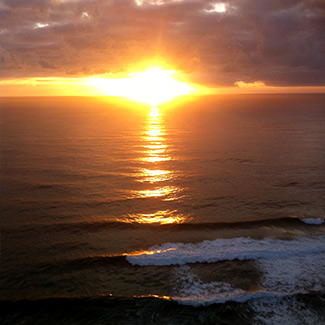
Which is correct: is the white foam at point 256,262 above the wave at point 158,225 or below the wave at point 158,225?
below

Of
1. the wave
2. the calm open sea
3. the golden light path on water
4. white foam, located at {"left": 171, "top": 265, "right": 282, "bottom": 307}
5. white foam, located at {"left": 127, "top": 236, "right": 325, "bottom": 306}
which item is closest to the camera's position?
the calm open sea

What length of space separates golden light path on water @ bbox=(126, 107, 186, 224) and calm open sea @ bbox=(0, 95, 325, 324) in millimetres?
155

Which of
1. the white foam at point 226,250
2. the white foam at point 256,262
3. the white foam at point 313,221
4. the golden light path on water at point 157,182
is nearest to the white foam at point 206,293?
the white foam at point 256,262

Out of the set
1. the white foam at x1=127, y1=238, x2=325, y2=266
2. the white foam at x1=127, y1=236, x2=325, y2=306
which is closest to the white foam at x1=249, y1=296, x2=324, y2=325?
the white foam at x1=127, y1=236, x2=325, y2=306

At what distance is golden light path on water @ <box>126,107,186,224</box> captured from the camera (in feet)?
75.3

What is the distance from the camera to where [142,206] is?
24984 millimetres

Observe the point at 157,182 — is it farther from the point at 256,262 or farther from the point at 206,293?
the point at 206,293

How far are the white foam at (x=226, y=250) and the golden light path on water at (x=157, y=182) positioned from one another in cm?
389

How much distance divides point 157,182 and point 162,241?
11910 millimetres

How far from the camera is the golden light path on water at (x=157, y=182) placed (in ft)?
75.3

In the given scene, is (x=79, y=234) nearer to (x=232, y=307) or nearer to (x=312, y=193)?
(x=232, y=307)

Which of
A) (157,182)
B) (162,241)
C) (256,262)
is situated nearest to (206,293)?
(256,262)

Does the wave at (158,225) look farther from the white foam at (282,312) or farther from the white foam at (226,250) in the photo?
the white foam at (282,312)

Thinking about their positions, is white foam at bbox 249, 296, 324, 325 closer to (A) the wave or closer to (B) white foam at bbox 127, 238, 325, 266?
(B) white foam at bbox 127, 238, 325, 266
